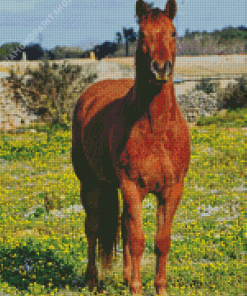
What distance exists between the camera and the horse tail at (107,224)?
5129 mm

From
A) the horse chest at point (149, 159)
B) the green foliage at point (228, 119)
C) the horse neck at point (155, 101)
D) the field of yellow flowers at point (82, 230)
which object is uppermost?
the horse neck at point (155, 101)

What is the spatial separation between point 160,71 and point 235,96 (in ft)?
64.1

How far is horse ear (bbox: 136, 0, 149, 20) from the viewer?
3529mm

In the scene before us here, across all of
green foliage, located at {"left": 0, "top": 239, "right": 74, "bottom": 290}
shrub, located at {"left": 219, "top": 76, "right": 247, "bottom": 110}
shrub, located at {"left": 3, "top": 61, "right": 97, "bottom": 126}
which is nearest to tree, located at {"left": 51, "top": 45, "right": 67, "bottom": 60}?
shrub, located at {"left": 219, "top": 76, "right": 247, "bottom": 110}

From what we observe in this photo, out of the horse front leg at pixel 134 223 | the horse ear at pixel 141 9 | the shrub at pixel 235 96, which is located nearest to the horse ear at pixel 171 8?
the horse ear at pixel 141 9

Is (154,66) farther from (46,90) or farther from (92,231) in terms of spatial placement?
(46,90)

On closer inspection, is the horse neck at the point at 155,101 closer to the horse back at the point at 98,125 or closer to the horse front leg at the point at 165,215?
the horse back at the point at 98,125

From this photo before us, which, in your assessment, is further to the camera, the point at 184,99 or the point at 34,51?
the point at 34,51

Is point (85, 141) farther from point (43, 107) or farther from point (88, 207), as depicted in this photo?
point (43, 107)

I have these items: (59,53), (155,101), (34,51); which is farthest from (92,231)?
(59,53)

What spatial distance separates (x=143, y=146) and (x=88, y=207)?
169 cm

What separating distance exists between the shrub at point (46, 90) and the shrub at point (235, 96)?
742 cm

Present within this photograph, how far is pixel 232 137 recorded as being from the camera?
50.0 feet

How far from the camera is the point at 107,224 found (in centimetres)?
512
